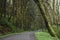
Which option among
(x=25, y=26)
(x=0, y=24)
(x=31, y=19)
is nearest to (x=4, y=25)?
(x=0, y=24)

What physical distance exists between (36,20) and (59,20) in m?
11.3

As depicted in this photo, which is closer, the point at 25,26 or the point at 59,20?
the point at 59,20

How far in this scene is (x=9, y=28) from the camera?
2436cm

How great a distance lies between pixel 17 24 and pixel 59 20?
835 centimetres

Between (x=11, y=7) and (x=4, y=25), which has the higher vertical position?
(x=11, y=7)

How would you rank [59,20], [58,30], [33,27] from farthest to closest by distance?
[33,27]
[59,20]
[58,30]

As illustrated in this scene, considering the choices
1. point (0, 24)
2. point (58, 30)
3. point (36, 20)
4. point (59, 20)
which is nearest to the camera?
point (58, 30)

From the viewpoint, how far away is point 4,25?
954 inches

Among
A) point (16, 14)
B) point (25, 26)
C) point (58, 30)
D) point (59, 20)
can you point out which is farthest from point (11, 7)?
point (58, 30)

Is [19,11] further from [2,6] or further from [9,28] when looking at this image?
[9,28]

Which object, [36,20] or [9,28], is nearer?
[9,28]

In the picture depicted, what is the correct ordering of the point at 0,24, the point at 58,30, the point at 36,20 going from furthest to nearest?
the point at 36,20 → the point at 0,24 → the point at 58,30

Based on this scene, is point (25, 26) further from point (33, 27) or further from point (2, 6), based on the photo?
point (2, 6)

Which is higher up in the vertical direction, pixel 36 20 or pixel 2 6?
pixel 2 6
